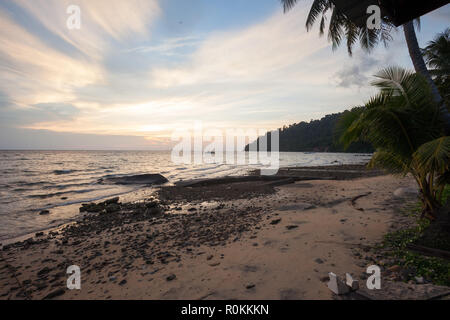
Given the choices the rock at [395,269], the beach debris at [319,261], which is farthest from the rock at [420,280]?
the beach debris at [319,261]

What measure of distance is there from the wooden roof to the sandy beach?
3.98 meters

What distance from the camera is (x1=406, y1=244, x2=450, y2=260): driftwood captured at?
3.99 metres

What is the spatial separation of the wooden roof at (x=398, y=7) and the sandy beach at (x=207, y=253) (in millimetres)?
3975

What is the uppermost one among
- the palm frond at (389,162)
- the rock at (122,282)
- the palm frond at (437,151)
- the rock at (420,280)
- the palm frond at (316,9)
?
the palm frond at (316,9)

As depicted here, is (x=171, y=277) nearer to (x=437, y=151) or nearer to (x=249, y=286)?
(x=249, y=286)

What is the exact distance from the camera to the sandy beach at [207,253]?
379 centimetres

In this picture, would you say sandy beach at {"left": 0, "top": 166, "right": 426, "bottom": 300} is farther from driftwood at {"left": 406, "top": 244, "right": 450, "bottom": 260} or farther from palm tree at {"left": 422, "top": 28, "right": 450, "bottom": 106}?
palm tree at {"left": 422, "top": 28, "right": 450, "bottom": 106}

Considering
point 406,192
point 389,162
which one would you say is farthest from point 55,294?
point 406,192

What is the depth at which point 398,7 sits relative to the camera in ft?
9.27

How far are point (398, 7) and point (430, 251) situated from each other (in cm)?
432

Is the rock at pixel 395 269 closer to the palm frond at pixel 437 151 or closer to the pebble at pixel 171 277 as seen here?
the palm frond at pixel 437 151
